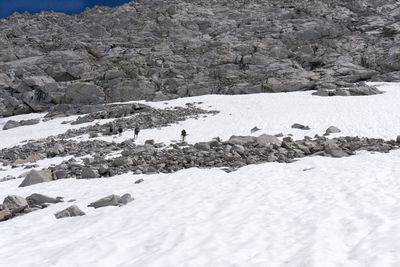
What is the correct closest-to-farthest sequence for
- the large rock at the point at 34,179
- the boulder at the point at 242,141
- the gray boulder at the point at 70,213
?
the gray boulder at the point at 70,213 → the large rock at the point at 34,179 → the boulder at the point at 242,141

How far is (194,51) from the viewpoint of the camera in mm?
52188

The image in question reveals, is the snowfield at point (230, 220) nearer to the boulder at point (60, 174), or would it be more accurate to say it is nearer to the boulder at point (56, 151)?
the boulder at point (60, 174)

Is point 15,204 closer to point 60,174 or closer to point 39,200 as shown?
point 39,200

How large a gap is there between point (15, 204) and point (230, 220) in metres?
6.00

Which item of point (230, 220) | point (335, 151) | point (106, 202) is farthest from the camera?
point (335, 151)

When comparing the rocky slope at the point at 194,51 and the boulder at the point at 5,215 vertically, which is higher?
the rocky slope at the point at 194,51

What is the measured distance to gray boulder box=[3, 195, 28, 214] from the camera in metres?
7.76

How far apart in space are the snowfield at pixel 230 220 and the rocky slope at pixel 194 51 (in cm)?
2819

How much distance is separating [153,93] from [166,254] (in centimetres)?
3745

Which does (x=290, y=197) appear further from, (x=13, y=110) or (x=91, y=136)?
(x=13, y=110)

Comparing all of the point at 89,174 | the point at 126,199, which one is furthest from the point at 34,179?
the point at 126,199

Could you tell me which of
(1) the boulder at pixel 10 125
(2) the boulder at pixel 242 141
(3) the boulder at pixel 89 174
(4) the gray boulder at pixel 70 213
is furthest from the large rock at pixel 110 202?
(1) the boulder at pixel 10 125

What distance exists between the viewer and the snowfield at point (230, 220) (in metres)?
4.39

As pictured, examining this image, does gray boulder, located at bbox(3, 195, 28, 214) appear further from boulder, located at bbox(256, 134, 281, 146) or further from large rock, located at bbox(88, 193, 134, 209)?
boulder, located at bbox(256, 134, 281, 146)
